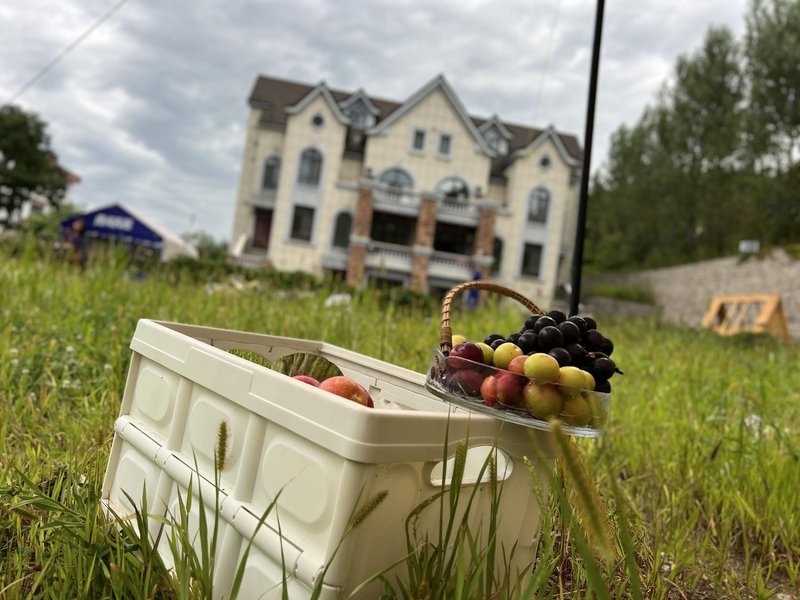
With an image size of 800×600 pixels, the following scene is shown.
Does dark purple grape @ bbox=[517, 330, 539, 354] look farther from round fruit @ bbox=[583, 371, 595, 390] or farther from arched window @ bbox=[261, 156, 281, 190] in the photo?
arched window @ bbox=[261, 156, 281, 190]

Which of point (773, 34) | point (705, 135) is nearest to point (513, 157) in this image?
point (705, 135)

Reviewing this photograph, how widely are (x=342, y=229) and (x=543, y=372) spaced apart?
20.8 m

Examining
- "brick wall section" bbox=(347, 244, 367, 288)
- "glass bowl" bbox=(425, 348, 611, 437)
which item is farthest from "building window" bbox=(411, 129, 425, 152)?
"glass bowl" bbox=(425, 348, 611, 437)

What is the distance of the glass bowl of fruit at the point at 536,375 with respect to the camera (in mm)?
1027

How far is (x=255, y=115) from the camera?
2209 centimetres

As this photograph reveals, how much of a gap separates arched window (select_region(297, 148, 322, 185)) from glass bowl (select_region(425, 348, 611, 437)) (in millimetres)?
20850

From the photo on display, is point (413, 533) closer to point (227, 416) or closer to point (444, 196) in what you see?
point (227, 416)

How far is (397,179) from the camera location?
21.8 m

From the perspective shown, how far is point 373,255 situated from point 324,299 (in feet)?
55.3

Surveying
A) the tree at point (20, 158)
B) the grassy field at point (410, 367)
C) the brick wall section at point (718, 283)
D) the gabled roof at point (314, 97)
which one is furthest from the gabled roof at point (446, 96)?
the grassy field at point (410, 367)

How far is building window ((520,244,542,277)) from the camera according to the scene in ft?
75.1

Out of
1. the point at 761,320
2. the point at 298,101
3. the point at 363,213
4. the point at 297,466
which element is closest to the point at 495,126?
the point at 363,213

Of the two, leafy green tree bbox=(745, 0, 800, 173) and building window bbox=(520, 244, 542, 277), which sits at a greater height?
leafy green tree bbox=(745, 0, 800, 173)

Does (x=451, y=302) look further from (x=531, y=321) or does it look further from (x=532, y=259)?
(x=532, y=259)
